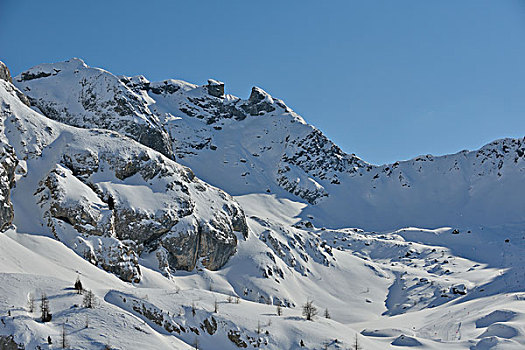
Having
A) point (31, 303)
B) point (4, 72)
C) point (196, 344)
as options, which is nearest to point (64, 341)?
point (31, 303)

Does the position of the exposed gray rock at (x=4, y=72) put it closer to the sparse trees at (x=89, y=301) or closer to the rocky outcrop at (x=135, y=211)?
the rocky outcrop at (x=135, y=211)

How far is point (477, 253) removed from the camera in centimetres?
10238

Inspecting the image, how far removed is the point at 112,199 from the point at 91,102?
5317 cm

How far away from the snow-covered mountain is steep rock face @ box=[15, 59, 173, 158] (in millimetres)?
396

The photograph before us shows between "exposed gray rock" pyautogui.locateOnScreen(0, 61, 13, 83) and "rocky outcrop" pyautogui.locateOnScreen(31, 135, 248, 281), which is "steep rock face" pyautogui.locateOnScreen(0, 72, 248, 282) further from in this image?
"exposed gray rock" pyautogui.locateOnScreen(0, 61, 13, 83)

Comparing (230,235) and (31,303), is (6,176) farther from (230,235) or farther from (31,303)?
(230,235)

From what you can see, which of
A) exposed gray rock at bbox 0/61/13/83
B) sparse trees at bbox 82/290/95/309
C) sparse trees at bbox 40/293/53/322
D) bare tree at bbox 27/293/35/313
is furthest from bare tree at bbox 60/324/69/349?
exposed gray rock at bbox 0/61/13/83

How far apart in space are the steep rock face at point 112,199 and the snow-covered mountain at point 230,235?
0.22 metres

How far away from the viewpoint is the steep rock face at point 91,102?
10206 centimetres

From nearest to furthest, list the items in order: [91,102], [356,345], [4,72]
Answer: [356,345] < [4,72] < [91,102]

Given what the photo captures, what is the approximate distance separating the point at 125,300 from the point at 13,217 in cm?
2590

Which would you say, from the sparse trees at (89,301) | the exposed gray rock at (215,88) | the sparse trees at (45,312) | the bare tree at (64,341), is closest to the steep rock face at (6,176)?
the sparse trees at (89,301)

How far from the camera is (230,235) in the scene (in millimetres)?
72500

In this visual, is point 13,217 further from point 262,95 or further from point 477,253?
point 262,95
